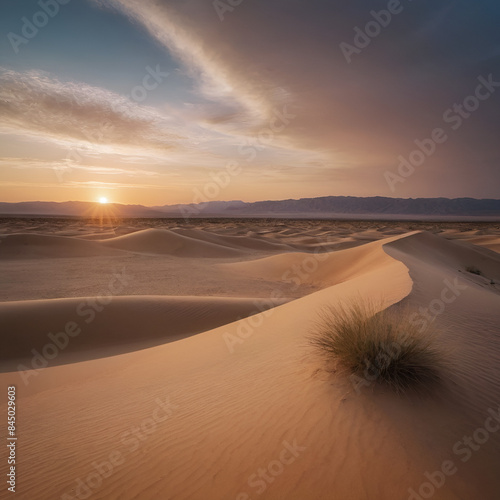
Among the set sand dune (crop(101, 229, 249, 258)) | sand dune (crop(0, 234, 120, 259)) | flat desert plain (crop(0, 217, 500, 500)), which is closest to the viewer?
flat desert plain (crop(0, 217, 500, 500))

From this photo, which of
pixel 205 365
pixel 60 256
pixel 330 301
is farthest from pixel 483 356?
pixel 60 256

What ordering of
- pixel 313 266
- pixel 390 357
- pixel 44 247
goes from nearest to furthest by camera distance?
pixel 390 357 → pixel 313 266 → pixel 44 247

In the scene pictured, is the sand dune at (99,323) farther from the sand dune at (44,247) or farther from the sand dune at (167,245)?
the sand dune at (167,245)

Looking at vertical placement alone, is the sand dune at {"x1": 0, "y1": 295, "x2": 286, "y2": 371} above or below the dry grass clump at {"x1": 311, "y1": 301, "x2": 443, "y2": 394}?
above

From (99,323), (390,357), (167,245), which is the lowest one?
(390,357)

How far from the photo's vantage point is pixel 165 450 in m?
2.90

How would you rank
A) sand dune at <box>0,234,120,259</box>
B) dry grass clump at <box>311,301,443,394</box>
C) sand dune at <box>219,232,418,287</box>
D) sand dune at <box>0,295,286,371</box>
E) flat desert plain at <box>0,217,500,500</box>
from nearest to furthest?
flat desert plain at <box>0,217,500,500</box> → dry grass clump at <box>311,301,443,394</box> → sand dune at <box>0,295,286,371</box> → sand dune at <box>219,232,418,287</box> → sand dune at <box>0,234,120,259</box>

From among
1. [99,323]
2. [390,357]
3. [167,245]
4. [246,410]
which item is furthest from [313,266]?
[246,410]

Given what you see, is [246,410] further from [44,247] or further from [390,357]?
[44,247]

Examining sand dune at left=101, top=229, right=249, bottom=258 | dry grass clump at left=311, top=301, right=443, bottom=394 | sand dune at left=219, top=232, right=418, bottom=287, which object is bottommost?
dry grass clump at left=311, top=301, right=443, bottom=394

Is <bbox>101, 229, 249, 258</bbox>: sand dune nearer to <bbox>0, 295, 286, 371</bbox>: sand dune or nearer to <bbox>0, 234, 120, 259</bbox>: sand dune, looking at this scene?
<bbox>0, 234, 120, 259</bbox>: sand dune

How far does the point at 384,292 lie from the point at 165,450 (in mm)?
5161

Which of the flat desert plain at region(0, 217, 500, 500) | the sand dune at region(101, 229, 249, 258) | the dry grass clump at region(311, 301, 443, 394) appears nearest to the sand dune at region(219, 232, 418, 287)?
the sand dune at region(101, 229, 249, 258)

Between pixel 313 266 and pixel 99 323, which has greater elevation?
pixel 99 323
